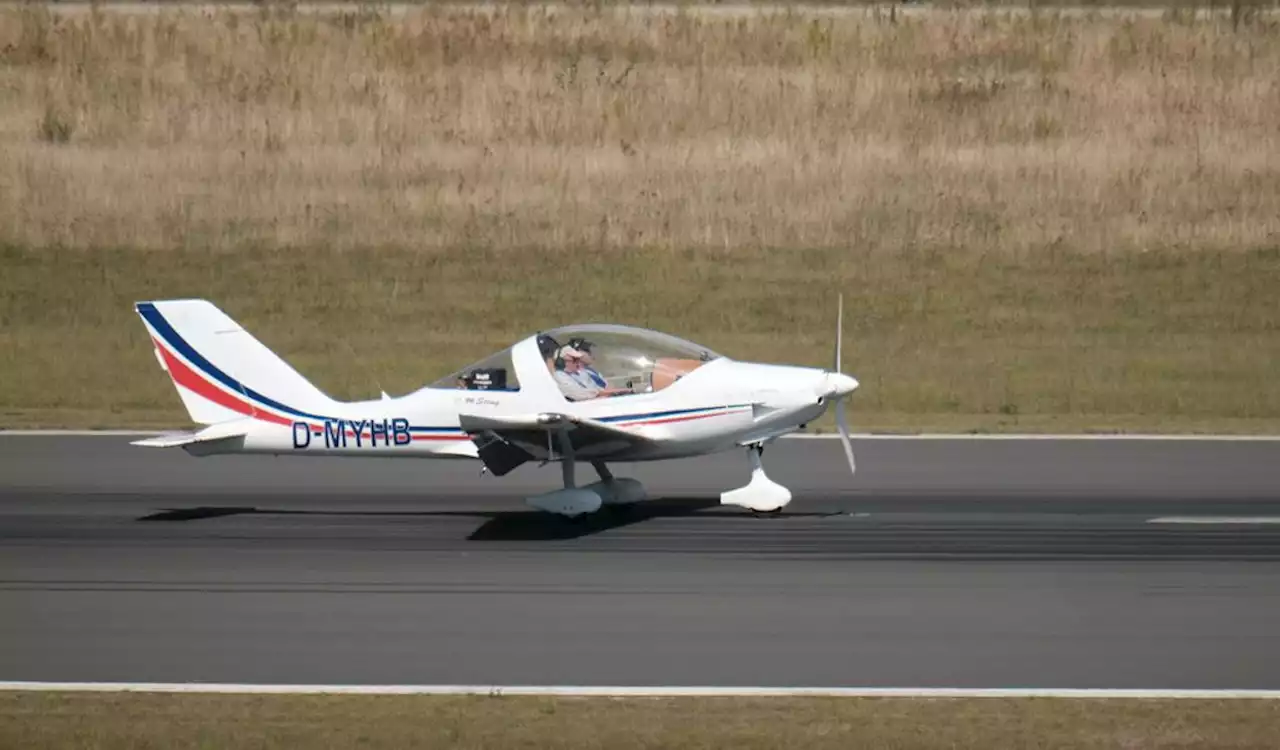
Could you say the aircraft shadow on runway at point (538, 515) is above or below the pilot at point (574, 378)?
below

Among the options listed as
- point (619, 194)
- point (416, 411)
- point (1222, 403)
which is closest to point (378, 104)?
point (619, 194)

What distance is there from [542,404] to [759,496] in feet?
7.45

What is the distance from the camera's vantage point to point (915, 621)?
14.4m

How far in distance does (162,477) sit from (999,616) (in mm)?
10874

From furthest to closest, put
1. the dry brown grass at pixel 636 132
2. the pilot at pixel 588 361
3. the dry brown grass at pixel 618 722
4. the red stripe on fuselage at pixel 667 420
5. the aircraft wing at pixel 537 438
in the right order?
1. the dry brown grass at pixel 636 132
2. the pilot at pixel 588 361
3. the red stripe on fuselage at pixel 667 420
4. the aircraft wing at pixel 537 438
5. the dry brown grass at pixel 618 722

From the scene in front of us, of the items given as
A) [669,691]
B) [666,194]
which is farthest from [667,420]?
[666,194]

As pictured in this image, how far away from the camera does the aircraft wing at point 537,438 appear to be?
17.7 meters

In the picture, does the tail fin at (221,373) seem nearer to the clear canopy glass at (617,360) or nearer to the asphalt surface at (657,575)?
the asphalt surface at (657,575)

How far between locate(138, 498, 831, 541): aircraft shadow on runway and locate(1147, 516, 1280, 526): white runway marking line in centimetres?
324

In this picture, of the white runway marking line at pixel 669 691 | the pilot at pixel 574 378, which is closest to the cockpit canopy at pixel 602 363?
the pilot at pixel 574 378

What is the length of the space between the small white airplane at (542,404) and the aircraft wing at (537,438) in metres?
0.02

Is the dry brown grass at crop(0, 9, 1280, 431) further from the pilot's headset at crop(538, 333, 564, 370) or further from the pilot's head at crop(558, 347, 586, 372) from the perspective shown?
the pilot's headset at crop(538, 333, 564, 370)

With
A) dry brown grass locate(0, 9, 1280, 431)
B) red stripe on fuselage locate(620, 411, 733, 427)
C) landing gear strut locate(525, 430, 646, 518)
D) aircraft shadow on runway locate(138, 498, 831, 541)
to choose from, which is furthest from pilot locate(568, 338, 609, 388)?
dry brown grass locate(0, 9, 1280, 431)

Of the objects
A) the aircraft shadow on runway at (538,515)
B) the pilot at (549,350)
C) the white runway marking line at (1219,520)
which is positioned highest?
the pilot at (549,350)
